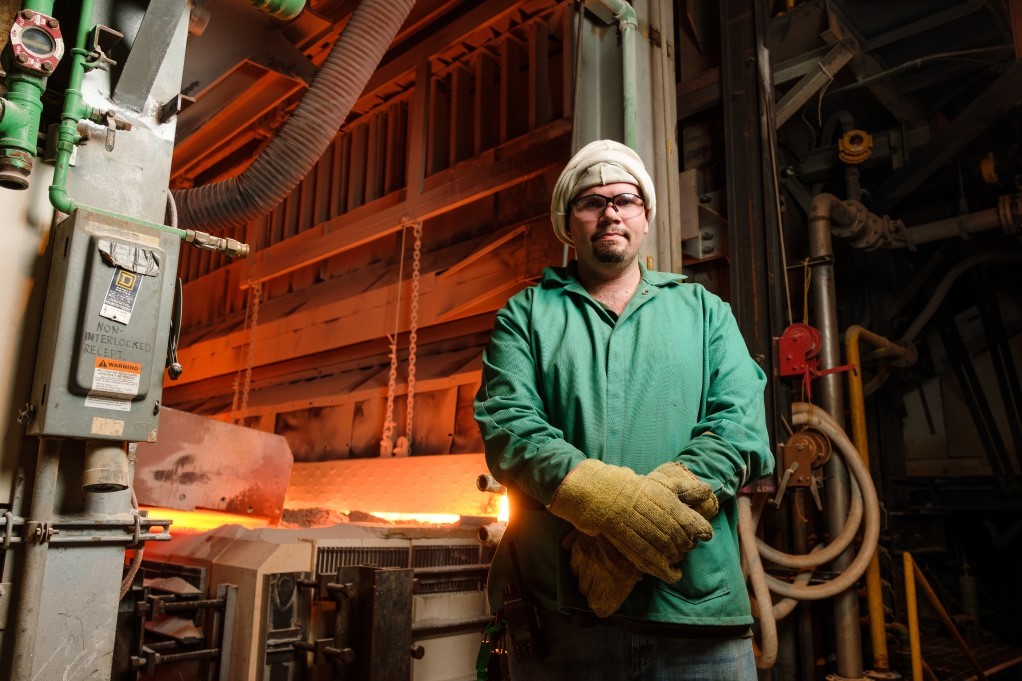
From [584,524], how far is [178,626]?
205 cm

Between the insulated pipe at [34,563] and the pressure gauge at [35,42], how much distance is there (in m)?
0.93

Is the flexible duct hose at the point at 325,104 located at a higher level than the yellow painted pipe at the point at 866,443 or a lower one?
higher

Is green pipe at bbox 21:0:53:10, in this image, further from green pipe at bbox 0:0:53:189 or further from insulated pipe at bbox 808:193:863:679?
insulated pipe at bbox 808:193:863:679

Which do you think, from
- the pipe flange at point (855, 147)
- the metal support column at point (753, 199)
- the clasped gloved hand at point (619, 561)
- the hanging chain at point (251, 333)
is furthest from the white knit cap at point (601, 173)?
the hanging chain at point (251, 333)

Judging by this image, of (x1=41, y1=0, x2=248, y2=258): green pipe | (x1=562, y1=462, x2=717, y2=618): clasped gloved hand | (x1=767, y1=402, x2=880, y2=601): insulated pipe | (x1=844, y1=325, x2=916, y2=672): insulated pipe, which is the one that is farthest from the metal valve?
(x1=41, y1=0, x2=248, y2=258): green pipe

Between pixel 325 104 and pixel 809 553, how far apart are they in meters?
3.39

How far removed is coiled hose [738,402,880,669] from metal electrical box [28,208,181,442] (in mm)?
2401

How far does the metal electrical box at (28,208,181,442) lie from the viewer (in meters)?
1.77

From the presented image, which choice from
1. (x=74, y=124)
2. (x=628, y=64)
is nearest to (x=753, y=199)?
(x=628, y=64)

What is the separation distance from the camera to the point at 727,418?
5.05ft

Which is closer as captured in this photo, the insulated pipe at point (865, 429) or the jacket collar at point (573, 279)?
the jacket collar at point (573, 279)

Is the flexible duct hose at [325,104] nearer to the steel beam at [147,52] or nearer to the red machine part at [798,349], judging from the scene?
the steel beam at [147,52]

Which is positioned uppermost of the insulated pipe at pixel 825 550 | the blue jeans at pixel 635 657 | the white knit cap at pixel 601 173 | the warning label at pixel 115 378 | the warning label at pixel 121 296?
the white knit cap at pixel 601 173

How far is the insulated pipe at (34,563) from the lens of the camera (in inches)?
68.2
